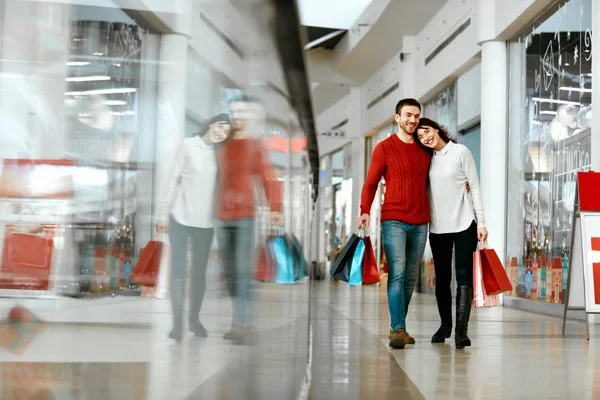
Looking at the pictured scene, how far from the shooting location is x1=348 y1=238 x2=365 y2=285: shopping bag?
4.51 meters

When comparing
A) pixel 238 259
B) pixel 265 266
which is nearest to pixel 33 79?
pixel 238 259

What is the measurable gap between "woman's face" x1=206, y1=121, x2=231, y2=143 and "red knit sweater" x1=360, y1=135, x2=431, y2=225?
3.71 metres

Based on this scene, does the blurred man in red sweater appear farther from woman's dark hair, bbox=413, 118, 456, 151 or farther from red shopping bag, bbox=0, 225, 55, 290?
woman's dark hair, bbox=413, 118, 456, 151

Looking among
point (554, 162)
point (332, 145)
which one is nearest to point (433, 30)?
point (554, 162)

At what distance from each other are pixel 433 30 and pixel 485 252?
35.9 ft

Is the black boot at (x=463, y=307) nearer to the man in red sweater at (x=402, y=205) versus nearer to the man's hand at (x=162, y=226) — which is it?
the man in red sweater at (x=402, y=205)

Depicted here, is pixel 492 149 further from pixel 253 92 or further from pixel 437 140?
pixel 253 92

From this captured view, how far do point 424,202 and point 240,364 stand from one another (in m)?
3.65

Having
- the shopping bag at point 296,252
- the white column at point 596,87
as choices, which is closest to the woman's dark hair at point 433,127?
the shopping bag at point 296,252

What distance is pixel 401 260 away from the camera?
4.63m

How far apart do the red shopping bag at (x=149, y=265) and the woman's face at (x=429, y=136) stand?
4075mm

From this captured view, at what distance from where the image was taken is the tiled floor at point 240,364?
0.77m

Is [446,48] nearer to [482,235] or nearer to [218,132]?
[482,235]

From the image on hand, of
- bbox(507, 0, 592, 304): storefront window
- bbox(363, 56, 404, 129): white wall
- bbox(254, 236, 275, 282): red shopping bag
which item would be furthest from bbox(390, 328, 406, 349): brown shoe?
bbox(363, 56, 404, 129): white wall
